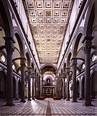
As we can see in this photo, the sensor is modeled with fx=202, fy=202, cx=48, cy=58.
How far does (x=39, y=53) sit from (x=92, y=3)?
2871 cm

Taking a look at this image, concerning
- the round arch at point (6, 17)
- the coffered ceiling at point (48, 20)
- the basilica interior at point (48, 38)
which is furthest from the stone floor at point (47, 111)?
the coffered ceiling at point (48, 20)

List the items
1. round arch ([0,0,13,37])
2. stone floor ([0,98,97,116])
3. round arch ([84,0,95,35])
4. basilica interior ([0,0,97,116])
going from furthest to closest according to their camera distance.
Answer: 1. basilica interior ([0,0,97,116])
2. round arch ([84,0,95,35])
3. round arch ([0,0,13,37])
4. stone floor ([0,98,97,116])

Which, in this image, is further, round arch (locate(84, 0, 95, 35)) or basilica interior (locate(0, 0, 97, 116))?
basilica interior (locate(0, 0, 97, 116))

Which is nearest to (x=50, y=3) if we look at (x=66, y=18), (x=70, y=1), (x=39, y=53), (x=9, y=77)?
(x=70, y=1)

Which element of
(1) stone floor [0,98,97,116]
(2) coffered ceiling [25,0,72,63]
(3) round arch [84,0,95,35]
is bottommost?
(1) stone floor [0,98,97,116]

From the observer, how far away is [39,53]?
39.9m

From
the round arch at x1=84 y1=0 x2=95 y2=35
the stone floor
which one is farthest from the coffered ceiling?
the stone floor

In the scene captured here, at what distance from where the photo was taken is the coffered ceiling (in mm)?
20453

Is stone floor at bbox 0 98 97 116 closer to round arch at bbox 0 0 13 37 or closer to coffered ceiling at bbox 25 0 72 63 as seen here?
round arch at bbox 0 0 13 37

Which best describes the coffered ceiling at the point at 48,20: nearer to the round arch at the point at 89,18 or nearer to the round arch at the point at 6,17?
the round arch at the point at 89,18

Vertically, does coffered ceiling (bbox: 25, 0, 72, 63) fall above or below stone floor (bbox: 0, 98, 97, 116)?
above

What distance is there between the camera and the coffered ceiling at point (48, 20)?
20.5 m

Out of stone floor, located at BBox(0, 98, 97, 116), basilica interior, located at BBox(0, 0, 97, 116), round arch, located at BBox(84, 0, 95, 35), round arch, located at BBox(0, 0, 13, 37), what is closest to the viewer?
stone floor, located at BBox(0, 98, 97, 116)

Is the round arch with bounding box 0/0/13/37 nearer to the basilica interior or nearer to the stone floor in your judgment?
the basilica interior
